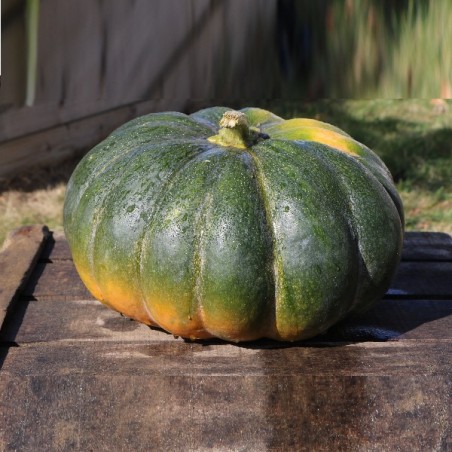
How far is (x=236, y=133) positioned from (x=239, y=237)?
37 centimetres

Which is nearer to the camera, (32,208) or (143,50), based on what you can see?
(143,50)

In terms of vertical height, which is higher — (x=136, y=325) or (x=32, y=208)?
(x=136, y=325)

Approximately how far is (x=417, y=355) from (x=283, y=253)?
0.48 m

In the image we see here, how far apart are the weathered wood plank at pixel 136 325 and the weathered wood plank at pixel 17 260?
0.19 ft

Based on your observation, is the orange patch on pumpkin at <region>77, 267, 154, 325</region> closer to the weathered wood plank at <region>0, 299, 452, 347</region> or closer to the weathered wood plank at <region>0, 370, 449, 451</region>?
the weathered wood plank at <region>0, 299, 452, 347</region>

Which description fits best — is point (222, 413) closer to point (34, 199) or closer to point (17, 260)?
point (17, 260)

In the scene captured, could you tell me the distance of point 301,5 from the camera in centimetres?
97


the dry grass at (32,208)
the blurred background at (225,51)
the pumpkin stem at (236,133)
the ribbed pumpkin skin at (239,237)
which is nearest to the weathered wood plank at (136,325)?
the ribbed pumpkin skin at (239,237)

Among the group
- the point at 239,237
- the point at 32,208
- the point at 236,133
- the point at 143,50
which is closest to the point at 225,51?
the point at 143,50

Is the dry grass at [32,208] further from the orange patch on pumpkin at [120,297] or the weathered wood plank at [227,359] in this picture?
the weathered wood plank at [227,359]

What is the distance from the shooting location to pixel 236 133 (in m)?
2.14

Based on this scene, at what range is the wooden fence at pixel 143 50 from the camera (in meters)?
1.16

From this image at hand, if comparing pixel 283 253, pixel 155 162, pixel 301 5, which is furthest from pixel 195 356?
pixel 301 5

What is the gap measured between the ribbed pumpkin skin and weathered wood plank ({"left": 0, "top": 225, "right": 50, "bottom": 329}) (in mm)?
357
